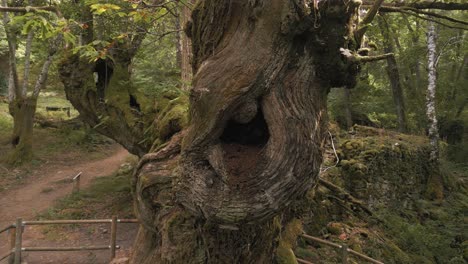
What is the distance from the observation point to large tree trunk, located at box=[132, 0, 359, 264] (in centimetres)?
320

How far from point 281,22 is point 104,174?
13986 mm

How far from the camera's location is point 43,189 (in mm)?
13359

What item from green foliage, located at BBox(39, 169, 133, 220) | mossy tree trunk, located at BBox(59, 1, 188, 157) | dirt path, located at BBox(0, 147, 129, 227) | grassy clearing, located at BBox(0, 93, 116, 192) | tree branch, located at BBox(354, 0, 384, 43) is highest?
tree branch, located at BBox(354, 0, 384, 43)

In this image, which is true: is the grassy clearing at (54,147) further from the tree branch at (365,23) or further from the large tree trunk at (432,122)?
the large tree trunk at (432,122)

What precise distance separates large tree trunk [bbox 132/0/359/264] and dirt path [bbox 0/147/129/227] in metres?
9.56

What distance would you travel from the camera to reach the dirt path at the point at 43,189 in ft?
37.5

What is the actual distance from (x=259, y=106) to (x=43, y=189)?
12236 mm

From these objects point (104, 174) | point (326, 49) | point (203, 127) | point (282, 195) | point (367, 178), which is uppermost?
point (326, 49)

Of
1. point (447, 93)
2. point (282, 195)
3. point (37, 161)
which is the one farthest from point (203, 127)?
point (447, 93)

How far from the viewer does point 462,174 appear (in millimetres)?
16422

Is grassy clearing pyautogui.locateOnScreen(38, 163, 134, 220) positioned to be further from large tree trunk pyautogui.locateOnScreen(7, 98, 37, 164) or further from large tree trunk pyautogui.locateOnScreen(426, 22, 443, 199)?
large tree trunk pyautogui.locateOnScreen(426, 22, 443, 199)

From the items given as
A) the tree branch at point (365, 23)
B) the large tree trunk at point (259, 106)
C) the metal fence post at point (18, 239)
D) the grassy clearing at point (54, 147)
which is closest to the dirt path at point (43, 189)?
the grassy clearing at point (54, 147)

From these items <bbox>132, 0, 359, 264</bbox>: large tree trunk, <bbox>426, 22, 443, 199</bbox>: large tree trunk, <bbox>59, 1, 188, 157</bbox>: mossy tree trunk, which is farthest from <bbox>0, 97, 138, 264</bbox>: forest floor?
<bbox>426, 22, 443, 199</bbox>: large tree trunk

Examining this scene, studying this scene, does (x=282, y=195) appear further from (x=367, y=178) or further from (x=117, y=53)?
(x=367, y=178)
